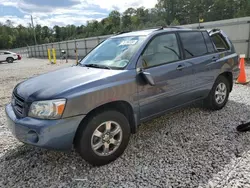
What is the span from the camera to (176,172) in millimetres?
2545

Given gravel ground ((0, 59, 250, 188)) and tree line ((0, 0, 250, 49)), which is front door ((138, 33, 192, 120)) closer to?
gravel ground ((0, 59, 250, 188))

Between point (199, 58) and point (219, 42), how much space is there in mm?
1024

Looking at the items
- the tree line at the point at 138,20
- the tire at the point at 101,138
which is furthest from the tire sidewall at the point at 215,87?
the tree line at the point at 138,20

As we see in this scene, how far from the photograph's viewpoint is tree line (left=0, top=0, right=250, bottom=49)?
215ft

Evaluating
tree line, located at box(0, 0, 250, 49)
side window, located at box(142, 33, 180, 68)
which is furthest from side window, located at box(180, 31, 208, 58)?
tree line, located at box(0, 0, 250, 49)

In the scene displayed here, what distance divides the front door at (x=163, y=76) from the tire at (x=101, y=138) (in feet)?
1.35

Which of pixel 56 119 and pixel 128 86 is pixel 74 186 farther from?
pixel 128 86

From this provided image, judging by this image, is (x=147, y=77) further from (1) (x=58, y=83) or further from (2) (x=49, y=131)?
(2) (x=49, y=131)

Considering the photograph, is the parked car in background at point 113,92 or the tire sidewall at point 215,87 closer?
the parked car in background at point 113,92

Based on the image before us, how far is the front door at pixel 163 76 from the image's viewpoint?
3053 mm

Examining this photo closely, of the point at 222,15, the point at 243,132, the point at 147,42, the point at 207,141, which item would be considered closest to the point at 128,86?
the point at 147,42

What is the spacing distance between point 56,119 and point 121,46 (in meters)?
1.63

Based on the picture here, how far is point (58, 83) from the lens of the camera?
2.68m

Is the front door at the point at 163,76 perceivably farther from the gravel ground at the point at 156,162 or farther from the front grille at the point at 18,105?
the front grille at the point at 18,105
